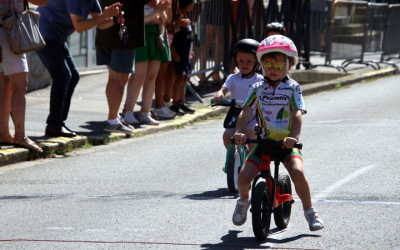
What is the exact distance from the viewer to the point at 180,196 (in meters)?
7.56

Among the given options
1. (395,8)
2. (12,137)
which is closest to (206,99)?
(12,137)

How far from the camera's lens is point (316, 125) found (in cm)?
1213

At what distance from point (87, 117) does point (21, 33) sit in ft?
10.9

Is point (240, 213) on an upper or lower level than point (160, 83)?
upper

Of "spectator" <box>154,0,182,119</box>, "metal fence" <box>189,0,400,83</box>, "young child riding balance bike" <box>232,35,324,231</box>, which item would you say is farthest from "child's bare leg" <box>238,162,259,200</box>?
"metal fence" <box>189,0,400,83</box>

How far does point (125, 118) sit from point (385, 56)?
42.2ft

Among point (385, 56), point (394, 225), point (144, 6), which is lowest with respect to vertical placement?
point (385, 56)

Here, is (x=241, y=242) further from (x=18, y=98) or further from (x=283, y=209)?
(x=18, y=98)

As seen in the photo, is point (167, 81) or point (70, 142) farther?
point (167, 81)

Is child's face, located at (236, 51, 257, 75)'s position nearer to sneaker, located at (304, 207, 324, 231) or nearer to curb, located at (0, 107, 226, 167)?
sneaker, located at (304, 207, 324, 231)

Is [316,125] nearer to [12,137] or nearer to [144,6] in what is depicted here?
[144,6]

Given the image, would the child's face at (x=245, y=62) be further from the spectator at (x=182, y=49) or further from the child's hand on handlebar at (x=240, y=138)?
the spectator at (x=182, y=49)

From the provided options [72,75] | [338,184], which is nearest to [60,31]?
[72,75]

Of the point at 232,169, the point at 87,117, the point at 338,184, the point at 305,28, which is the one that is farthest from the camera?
the point at 305,28
